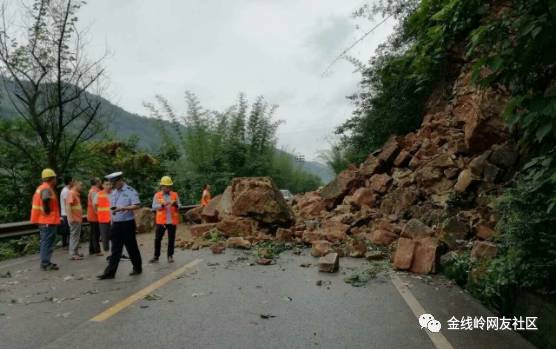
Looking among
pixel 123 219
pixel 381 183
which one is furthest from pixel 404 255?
pixel 381 183

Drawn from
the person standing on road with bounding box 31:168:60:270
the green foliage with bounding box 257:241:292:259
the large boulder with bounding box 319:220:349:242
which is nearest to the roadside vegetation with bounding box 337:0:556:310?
the green foliage with bounding box 257:241:292:259

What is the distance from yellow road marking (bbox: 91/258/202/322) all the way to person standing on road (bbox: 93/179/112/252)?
332 centimetres

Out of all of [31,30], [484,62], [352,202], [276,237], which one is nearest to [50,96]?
[31,30]

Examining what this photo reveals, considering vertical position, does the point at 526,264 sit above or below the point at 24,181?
below

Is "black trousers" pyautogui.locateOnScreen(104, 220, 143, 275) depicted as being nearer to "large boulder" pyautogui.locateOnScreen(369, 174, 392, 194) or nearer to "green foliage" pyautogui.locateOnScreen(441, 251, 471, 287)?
"green foliage" pyautogui.locateOnScreen(441, 251, 471, 287)

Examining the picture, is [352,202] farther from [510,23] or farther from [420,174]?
[510,23]

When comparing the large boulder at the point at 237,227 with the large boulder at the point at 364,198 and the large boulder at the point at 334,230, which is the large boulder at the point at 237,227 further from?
the large boulder at the point at 364,198

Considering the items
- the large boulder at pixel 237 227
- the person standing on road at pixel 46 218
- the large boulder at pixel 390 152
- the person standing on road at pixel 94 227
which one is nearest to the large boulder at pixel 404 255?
the large boulder at pixel 237 227

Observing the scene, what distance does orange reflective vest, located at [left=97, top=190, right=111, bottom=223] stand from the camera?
11.5m

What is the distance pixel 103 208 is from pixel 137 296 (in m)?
5.55

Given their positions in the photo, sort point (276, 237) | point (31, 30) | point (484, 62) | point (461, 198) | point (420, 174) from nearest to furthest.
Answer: point (484, 62), point (461, 198), point (276, 237), point (420, 174), point (31, 30)

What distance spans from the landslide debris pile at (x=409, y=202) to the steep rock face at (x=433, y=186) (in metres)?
0.02

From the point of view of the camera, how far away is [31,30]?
1480 centimetres

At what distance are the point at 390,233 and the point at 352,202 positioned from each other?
13.4ft
